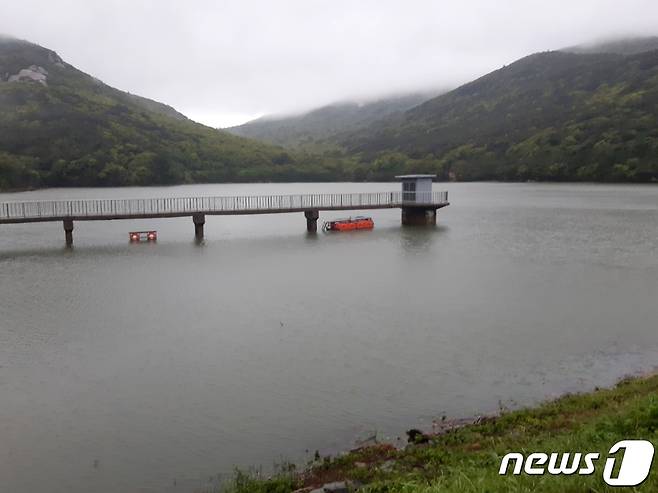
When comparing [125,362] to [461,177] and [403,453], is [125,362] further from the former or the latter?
[461,177]

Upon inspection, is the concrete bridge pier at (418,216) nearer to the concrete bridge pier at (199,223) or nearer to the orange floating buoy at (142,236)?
the concrete bridge pier at (199,223)

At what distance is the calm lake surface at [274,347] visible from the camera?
43.6 feet

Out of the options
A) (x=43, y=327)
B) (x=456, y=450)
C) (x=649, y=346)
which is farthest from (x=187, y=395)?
(x=649, y=346)

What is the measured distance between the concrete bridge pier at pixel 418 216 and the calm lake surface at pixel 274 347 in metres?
15.9

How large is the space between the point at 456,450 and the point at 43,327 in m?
18.1

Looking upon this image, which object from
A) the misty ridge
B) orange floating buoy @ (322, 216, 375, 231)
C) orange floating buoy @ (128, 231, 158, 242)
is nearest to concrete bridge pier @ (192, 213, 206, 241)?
orange floating buoy @ (128, 231, 158, 242)

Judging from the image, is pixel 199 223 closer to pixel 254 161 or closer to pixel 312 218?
pixel 312 218

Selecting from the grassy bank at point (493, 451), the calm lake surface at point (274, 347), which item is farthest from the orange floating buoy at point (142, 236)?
the grassy bank at point (493, 451)

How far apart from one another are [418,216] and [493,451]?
Answer: 49.2 m

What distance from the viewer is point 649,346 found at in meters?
19.6

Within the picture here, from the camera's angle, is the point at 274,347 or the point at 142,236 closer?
the point at 274,347

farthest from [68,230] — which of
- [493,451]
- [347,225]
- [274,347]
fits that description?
[493,451]

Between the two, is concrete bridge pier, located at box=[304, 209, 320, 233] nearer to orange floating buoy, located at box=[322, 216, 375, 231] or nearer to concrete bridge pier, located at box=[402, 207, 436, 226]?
orange floating buoy, located at box=[322, 216, 375, 231]

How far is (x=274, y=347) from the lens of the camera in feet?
65.9
